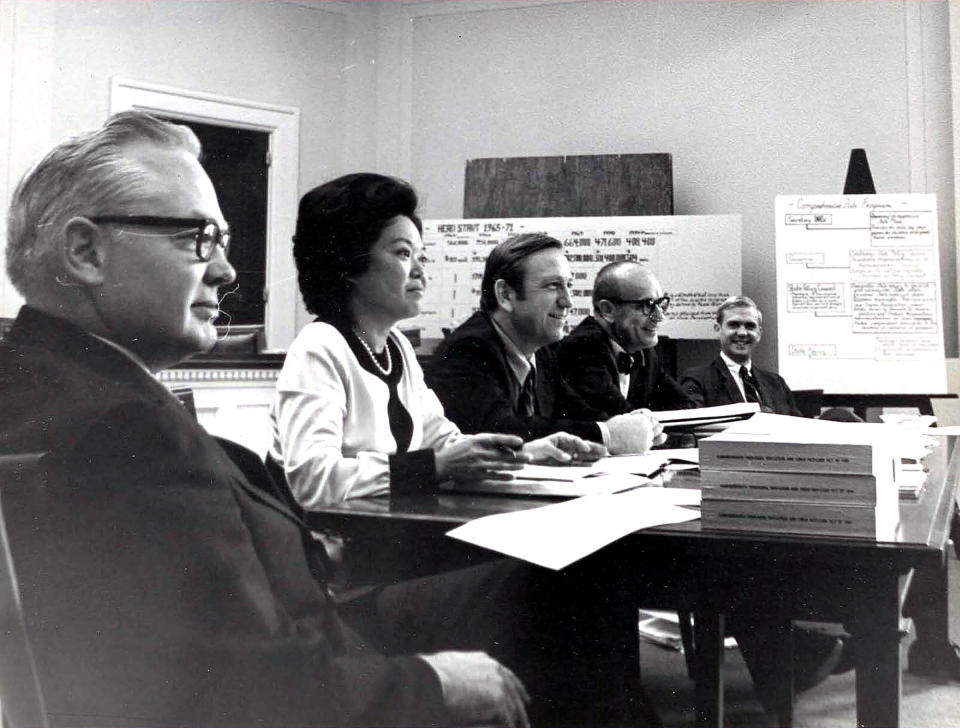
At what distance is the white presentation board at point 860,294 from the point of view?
145 inches

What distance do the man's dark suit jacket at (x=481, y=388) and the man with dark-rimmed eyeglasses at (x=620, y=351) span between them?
53 cm

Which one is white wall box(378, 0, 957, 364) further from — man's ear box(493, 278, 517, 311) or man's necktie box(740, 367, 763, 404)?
man's necktie box(740, 367, 763, 404)

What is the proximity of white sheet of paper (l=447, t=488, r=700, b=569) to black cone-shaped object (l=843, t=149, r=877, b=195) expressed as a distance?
316cm

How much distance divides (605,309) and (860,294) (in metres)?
1.71

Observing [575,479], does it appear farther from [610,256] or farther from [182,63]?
[610,256]

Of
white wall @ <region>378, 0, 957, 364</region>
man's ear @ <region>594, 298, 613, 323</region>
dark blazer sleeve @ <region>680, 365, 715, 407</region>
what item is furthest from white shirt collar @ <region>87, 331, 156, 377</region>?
dark blazer sleeve @ <region>680, 365, 715, 407</region>

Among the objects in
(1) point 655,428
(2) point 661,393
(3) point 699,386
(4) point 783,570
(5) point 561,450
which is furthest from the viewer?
(3) point 699,386

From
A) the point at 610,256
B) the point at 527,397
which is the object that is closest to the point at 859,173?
the point at 610,256

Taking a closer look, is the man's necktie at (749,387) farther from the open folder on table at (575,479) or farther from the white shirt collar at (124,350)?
the white shirt collar at (124,350)

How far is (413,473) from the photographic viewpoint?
51.5 inches

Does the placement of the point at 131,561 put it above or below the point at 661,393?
below

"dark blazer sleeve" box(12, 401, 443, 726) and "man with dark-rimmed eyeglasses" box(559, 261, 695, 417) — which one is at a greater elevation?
"man with dark-rimmed eyeglasses" box(559, 261, 695, 417)

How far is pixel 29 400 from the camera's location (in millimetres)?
685

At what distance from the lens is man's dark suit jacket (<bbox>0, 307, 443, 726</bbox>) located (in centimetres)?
66
